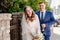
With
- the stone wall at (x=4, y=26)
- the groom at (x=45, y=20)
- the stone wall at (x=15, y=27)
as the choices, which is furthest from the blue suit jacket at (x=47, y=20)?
the stone wall at (x=4, y=26)

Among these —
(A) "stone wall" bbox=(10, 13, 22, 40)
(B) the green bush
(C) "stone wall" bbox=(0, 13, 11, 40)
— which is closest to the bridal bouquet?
(C) "stone wall" bbox=(0, 13, 11, 40)

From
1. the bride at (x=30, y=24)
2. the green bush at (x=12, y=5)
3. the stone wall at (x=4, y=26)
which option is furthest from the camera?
the green bush at (x=12, y=5)

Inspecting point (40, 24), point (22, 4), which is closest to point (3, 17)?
point (40, 24)

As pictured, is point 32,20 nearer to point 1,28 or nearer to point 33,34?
point 33,34

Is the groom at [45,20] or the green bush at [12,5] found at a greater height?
the green bush at [12,5]

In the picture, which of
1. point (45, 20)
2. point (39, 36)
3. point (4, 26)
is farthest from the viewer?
point (45, 20)

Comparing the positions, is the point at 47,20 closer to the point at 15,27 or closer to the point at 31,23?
the point at 31,23

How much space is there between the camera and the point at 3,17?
20.4ft

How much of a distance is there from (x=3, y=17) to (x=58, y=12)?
52.8 ft

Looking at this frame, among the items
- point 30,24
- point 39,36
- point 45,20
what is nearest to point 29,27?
point 30,24

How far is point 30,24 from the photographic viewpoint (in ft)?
21.6

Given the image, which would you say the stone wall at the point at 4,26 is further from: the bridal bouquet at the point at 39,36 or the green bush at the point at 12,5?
Answer: the green bush at the point at 12,5

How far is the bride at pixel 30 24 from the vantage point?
6561 mm

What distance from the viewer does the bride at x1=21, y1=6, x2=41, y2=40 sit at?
656 centimetres
